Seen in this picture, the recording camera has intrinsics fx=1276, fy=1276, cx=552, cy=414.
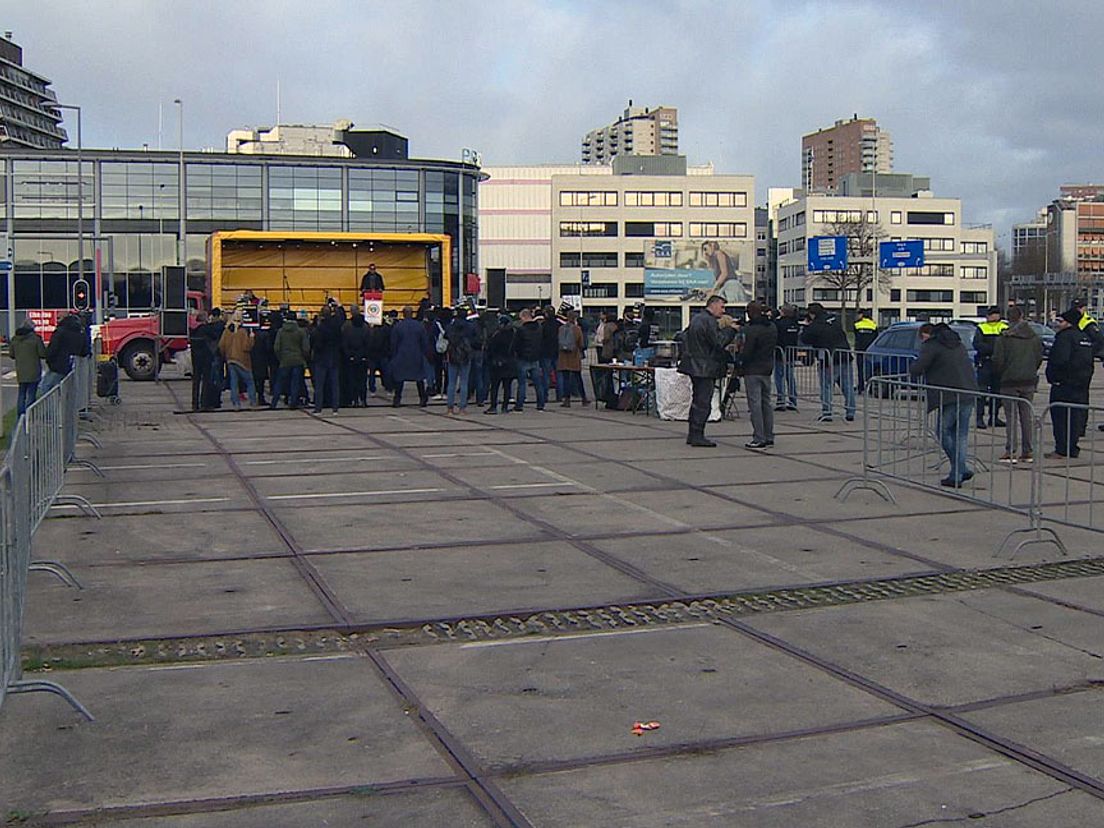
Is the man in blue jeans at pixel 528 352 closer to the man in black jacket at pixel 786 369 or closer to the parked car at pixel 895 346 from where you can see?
the man in black jacket at pixel 786 369

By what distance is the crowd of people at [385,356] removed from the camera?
2156 centimetres

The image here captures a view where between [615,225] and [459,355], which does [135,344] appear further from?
[615,225]

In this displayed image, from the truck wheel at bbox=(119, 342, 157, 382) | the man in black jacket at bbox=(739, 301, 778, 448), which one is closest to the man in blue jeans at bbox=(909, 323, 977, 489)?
the man in black jacket at bbox=(739, 301, 778, 448)

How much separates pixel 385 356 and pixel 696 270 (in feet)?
263

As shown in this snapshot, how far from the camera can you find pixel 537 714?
5.92 m

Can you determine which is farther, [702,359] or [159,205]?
[159,205]

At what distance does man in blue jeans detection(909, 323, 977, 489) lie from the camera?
12.2 meters

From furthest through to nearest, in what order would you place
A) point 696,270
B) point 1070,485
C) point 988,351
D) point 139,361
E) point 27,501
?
point 696,270 → point 139,361 → point 988,351 → point 1070,485 → point 27,501

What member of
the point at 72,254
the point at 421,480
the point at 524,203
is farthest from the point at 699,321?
the point at 524,203

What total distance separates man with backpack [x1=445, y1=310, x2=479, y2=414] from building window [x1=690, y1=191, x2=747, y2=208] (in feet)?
309

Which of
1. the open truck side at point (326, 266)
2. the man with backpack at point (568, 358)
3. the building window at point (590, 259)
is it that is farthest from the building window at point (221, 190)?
the man with backpack at point (568, 358)

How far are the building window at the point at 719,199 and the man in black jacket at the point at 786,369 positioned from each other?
305 ft

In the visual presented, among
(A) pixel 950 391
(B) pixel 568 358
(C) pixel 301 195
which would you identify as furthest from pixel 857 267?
(A) pixel 950 391

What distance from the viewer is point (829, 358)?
65.6 feet
